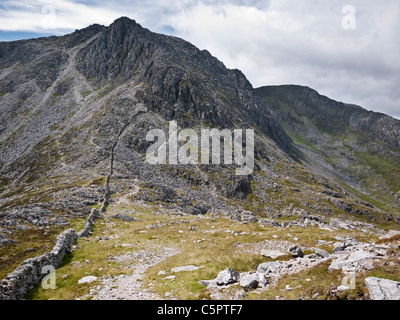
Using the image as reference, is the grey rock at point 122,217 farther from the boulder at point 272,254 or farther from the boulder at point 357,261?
the boulder at point 357,261

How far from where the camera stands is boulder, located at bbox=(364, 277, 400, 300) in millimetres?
12345

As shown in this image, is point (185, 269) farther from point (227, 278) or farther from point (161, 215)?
point (161, 215)

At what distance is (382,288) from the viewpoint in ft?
42.4

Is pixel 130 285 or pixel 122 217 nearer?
pixel 130 285

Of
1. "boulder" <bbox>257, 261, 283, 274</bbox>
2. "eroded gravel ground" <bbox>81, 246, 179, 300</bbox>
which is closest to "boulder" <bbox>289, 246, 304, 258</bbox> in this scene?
"boulder" <bbox>257, 261, 283, 274</bbox>

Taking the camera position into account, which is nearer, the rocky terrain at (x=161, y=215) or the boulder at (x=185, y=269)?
the rocky terrain at (x=161, y=215)

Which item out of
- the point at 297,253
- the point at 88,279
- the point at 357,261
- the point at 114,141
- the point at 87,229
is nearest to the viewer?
the point at 357,261

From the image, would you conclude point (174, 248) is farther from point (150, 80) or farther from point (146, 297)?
point (150, 80)

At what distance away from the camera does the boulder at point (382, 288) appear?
12.3 meters

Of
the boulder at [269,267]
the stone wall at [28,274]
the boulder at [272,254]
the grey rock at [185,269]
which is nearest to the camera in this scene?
the stone wall at [28,274]

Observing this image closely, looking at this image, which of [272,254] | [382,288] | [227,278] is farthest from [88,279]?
[382,288]

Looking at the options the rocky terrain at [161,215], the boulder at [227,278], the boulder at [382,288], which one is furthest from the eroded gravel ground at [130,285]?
the boulder at [382,288]

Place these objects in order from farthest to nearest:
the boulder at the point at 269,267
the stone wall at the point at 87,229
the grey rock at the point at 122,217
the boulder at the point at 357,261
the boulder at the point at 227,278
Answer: the grey rock at the point at 122,217 < the stone wall at the point at 87,229 < the boulder at the point at 269,267 < the boulder at the point at 227,278 < the boulder at the point at 357,261

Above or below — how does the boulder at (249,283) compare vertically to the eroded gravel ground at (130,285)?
above
